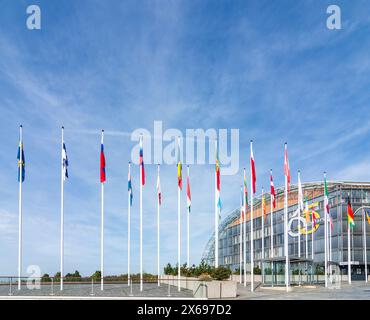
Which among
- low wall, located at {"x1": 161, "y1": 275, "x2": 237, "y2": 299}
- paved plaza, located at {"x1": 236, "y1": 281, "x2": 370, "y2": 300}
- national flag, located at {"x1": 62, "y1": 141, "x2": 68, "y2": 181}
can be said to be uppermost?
national flag, located at {"x1": 62, "y1": 141, "x2": 68, "y2": 181}

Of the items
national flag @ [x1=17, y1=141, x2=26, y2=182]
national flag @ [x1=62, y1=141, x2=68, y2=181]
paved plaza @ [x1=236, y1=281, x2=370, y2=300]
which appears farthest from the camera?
national flag @ [x1=62, y1=141, x2=68, y2=181]

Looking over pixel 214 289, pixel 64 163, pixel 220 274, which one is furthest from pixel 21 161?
pixel 214 289

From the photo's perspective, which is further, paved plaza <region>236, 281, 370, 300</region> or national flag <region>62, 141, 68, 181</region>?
national flag <region>62, 141, 68, 181</region>

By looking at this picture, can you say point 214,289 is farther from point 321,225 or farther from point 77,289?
point 321,225

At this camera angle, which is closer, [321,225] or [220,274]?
[220,274]

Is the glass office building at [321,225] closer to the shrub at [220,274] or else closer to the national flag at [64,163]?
the shrub at [220,274]

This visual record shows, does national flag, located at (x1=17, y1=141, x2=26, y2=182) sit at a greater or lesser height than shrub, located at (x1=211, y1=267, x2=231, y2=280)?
greater

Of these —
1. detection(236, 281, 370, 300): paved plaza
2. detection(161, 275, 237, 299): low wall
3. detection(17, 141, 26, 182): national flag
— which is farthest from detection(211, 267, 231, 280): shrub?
detection(17, 141, 26, 182): national flag

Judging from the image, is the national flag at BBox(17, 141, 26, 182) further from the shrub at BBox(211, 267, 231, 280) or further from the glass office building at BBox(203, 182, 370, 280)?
the glass office building at BBox(203, 182, 370, 280)
